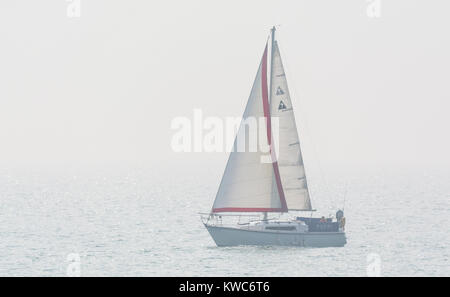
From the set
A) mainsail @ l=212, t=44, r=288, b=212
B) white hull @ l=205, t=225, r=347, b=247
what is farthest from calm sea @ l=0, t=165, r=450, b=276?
mainsail @ l=212, t=44, r=288, b=212

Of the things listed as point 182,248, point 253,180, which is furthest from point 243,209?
point 182,248

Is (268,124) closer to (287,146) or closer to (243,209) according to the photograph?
(287,146)

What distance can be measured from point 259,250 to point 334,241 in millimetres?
4905

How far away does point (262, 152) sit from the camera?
55094 mm

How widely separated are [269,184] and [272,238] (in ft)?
10.4

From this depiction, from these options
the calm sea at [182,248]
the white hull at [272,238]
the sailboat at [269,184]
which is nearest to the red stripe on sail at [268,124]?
the sailboat at [269,184]

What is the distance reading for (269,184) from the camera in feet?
181

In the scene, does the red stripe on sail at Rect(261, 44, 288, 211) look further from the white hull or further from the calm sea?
the calm sea

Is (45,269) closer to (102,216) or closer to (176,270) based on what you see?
(176,270)

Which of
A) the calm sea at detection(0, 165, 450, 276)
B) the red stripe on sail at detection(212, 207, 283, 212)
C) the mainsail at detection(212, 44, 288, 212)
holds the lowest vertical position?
the calm sea at detection(0, 165, 450, 276)

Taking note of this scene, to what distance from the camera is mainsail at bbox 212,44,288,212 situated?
54625 millimetres
